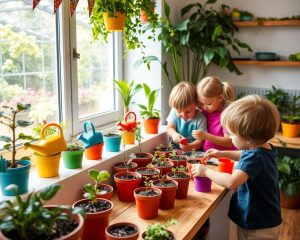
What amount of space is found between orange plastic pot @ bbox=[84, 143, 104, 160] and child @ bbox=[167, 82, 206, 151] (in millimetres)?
596

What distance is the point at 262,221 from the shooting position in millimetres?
1631

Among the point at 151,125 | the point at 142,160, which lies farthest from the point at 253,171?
the point at 151,125

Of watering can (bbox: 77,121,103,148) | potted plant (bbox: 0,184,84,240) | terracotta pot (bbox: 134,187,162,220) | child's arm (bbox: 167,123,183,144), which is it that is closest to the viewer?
potted plant (bbox: 0,184,84,240)

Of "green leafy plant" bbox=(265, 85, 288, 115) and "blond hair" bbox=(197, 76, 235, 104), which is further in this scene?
"green leafy plant" bbox=(265, 85, 288, 115)

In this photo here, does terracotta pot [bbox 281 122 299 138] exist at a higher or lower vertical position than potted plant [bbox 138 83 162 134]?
lower

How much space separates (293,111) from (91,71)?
185cm

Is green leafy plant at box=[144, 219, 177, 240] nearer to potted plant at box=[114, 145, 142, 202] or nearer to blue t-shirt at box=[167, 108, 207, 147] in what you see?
potted plant at box=[114, 145, 142, 202]

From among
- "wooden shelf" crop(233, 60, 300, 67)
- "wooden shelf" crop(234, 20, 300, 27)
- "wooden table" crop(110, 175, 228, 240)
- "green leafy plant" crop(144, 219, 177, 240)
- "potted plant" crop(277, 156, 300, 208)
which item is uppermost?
"wooden shelf" crop(234, 20, 300, 27)

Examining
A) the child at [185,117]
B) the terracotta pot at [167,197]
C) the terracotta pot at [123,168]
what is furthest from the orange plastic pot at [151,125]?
Result: the terracotta pot at [167,197]

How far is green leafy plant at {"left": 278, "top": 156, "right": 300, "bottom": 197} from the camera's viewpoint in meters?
2.95

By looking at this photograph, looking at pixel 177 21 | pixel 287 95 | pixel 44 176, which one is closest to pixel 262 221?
pixel 44 176

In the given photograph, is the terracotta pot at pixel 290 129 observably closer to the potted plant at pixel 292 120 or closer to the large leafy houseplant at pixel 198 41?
the potted plant at pixel 292 120

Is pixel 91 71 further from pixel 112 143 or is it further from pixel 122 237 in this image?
pixel 122 237

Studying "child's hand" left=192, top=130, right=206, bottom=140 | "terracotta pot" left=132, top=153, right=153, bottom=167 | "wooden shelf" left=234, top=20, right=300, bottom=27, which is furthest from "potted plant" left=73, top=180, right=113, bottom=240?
"wooden shelf" left=234, top=20, right=300, bottom=27
